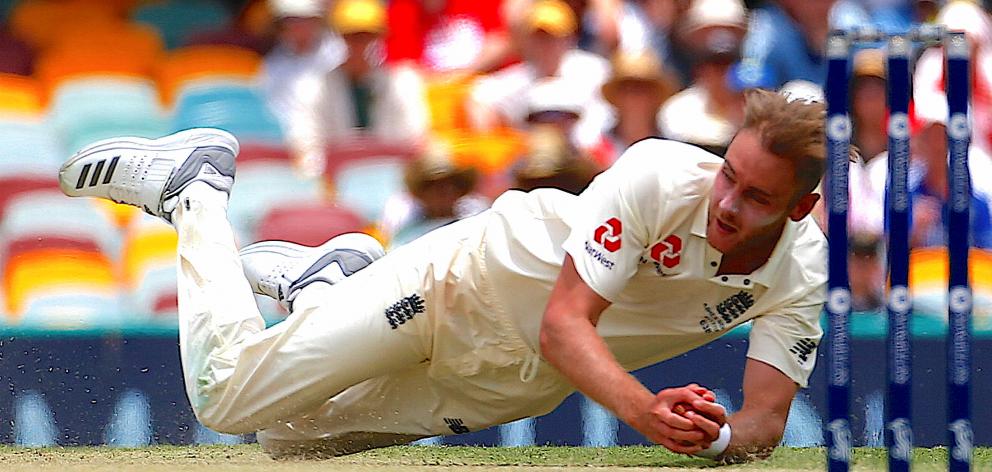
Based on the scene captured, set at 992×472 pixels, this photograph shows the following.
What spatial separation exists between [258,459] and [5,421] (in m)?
1.30

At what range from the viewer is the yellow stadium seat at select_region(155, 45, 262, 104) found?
6492 mm

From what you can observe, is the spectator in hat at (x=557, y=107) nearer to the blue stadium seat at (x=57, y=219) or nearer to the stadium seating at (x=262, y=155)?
the stadium seating at (x=262, y=155)

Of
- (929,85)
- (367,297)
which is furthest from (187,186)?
(929,85)

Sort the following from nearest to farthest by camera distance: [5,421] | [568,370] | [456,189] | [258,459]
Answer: [568,370] < [258,459] < [5,421] < [456,189]

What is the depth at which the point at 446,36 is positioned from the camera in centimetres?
639

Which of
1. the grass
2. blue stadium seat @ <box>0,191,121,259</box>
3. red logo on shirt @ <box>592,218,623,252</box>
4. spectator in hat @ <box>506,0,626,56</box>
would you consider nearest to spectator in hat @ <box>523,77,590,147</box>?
spectator in hat @ <box>506,0,626,56</box>

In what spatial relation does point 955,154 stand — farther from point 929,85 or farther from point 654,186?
point 929,85

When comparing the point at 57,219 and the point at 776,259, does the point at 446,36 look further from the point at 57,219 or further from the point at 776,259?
the point at 776,259

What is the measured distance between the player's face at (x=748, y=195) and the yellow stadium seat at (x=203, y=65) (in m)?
3.56

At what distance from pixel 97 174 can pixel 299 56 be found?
2080mm

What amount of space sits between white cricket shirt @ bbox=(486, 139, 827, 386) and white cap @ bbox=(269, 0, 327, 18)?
2.69m

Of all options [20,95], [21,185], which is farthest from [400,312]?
[20,95]

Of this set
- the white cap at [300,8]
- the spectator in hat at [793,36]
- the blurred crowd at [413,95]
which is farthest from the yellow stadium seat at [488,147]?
the spectator in hat at [793,36]

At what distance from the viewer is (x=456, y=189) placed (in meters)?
5.54
